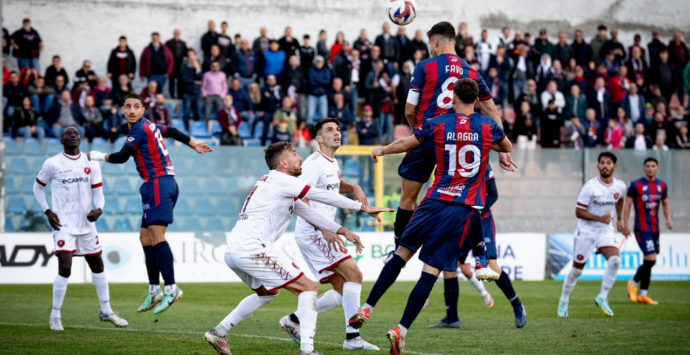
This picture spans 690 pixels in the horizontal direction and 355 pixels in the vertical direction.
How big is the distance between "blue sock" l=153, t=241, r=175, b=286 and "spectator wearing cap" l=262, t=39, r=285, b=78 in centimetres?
1384

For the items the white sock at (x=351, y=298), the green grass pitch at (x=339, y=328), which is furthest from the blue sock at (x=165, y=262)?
the white sock at (x=351, y=298)

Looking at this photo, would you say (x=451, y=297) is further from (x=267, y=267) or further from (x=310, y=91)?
(x=310, y=91)

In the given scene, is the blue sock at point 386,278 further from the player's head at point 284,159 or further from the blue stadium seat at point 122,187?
the blue stadium seat at point 122,187

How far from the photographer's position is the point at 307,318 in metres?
7.52

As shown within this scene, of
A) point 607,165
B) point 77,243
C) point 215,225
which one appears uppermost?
point 607,165

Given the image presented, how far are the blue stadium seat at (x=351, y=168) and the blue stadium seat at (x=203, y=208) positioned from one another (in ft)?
10.6

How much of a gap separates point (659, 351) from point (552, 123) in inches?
617

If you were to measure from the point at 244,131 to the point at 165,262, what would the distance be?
1281 centimetres

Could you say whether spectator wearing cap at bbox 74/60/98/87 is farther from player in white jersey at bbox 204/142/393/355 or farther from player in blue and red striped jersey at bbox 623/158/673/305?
player in white jersey at bbox 204/142/393/355

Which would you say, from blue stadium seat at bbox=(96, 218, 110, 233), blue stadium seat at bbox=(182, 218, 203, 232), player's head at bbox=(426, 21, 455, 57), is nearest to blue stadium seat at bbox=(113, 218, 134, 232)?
blue stadium seat at bbox=(96, 218, 110, 233)

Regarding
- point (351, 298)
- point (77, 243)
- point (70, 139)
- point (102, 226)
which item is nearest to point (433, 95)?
point (351, 298)

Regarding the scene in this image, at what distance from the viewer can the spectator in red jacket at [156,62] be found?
920 inches

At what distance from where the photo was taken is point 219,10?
90.8 feet

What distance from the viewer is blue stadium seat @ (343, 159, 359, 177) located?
2034 centimetres
